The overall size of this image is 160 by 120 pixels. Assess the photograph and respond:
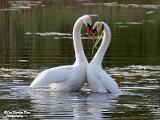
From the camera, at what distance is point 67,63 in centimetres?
2522

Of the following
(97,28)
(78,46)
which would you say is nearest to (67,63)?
(78,46)

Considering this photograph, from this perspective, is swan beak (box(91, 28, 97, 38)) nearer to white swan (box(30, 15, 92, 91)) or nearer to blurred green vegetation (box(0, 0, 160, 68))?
white swan (box(30, 15, 92, 91))

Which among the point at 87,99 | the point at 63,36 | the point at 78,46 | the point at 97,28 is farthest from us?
the point at 63,36

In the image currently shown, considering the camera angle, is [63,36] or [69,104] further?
[63,36]

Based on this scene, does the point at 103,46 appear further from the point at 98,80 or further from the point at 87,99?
the point at 87,99

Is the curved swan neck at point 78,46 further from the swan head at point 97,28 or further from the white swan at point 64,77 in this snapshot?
the swan head at point 97,28

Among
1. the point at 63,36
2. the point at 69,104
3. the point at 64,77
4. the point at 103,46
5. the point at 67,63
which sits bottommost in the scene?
the point at 63,36

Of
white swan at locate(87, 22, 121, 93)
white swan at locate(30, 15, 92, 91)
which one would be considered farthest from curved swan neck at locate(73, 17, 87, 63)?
white swan at locate(87, 22, 121, 93)

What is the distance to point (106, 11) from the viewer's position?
190 ft

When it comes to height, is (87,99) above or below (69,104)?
below

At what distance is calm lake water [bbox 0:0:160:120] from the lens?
56.0 ft

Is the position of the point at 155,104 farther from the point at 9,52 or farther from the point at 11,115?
the point at 9,52

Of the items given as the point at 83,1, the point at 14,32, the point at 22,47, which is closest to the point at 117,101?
the point at 22,47

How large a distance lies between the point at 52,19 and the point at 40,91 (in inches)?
1132
